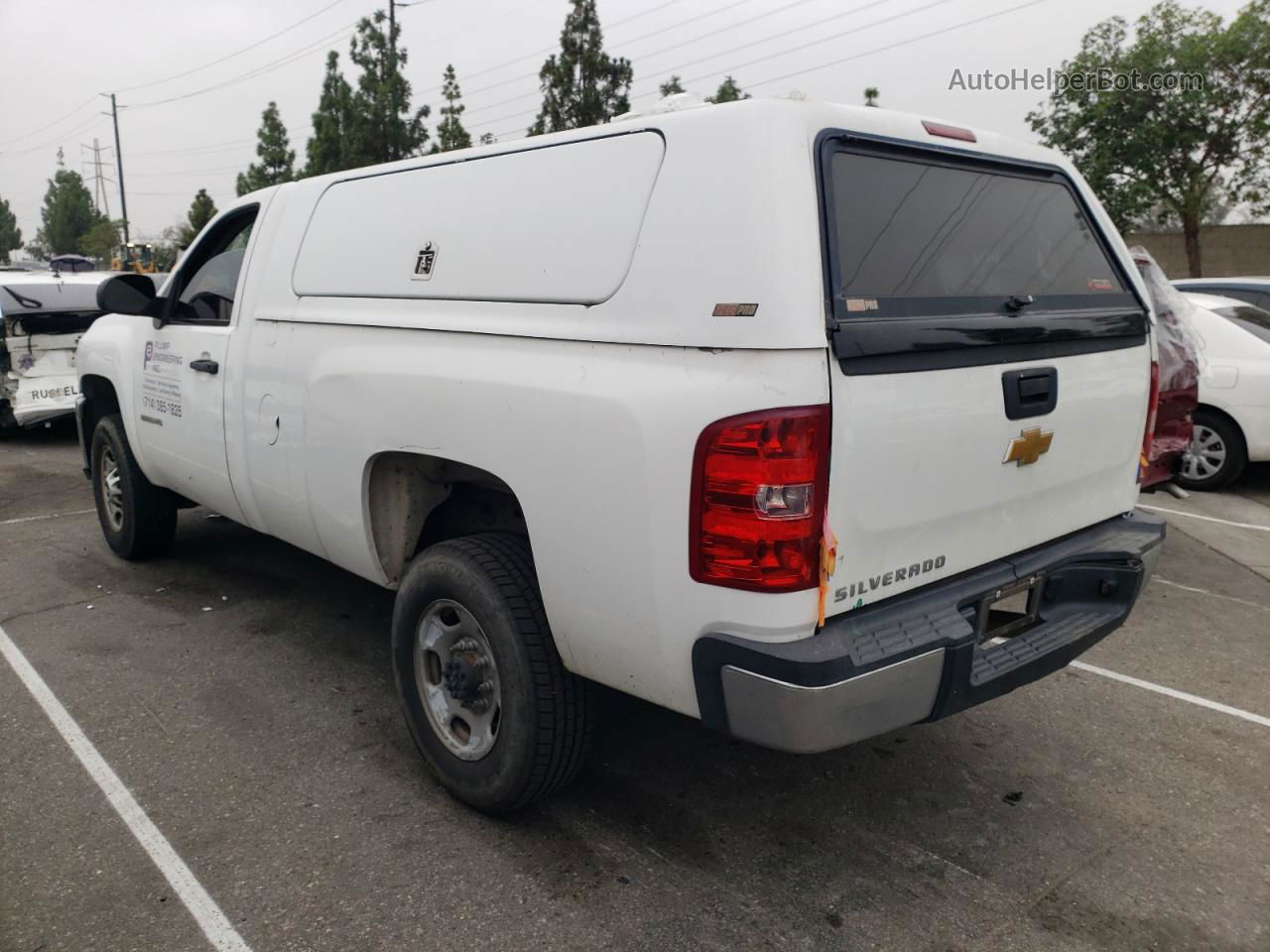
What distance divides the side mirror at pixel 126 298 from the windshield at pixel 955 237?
11.4ft

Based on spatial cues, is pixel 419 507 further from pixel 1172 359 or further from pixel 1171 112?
pixel 1171 112

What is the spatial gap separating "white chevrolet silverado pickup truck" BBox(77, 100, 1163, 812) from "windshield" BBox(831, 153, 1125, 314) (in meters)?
0.01

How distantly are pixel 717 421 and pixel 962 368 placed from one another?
0.75 m

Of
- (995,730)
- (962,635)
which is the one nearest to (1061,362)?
(962,635)

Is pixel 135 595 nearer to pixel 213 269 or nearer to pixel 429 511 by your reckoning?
pixel 213 269

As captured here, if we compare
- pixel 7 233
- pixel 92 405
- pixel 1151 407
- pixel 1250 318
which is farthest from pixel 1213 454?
pixel 7 233

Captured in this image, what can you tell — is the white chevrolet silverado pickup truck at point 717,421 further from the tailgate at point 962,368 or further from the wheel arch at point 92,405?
the wheel arch at point 92,405

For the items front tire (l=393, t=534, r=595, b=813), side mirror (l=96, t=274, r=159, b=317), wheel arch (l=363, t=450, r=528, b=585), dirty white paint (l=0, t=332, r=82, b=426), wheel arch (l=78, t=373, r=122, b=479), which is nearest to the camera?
front tire (l=393, t=534, r=595, b=813)

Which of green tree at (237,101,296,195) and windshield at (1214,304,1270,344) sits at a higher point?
green tree at (237,101,296,195)

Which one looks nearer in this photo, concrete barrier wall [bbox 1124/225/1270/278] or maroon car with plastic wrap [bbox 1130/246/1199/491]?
maroon car with plastic wrap [bbox 1130/246/1199/491]

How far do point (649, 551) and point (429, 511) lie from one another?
4.44ft

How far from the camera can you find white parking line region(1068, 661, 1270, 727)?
3885 millimetres

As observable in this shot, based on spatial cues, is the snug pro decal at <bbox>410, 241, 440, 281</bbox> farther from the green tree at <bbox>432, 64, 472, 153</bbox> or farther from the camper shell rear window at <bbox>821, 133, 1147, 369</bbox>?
the green tree at <bbox>432, 64, 472, 153</bbox>

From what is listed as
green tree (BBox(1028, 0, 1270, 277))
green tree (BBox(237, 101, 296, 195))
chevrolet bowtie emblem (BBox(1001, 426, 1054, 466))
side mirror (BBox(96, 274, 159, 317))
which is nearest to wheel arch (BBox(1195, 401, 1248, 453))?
chevrolet bowtie emblem (BBox(1001, 426, 1054, 466))
